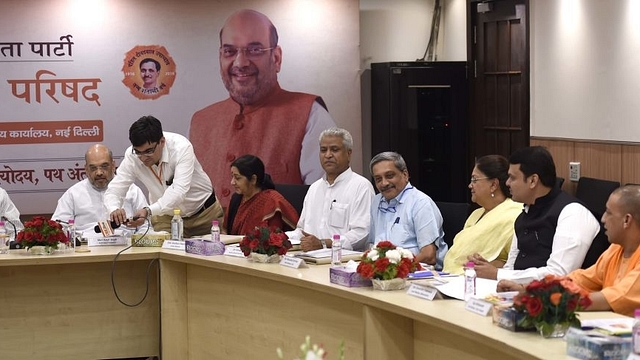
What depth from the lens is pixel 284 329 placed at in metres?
4.63

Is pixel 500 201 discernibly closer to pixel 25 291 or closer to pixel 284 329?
pixel 284 329

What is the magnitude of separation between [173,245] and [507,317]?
2559 mm

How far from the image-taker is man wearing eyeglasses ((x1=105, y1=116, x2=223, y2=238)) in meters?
5.56

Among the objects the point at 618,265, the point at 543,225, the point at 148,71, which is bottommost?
the point at 618,265

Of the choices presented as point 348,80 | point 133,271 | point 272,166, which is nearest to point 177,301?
point 133,271

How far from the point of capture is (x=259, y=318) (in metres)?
4.83

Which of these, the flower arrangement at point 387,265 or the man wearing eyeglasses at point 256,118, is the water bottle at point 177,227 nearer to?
the flower arrangement at point 387,265

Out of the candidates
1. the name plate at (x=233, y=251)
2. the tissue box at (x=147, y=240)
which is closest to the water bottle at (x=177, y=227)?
the tissue box at (x=147, y=240)

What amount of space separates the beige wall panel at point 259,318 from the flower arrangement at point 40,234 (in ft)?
2.38

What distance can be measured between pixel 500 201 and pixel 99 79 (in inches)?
153

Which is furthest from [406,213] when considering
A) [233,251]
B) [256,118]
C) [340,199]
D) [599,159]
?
[256,118]

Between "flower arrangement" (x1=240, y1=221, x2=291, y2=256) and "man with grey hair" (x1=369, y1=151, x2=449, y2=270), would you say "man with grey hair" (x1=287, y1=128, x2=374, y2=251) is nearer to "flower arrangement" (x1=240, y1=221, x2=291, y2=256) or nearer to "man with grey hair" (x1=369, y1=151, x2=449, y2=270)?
"man with grey hair" (x1=369, y1=151, x2=449, y2=270)

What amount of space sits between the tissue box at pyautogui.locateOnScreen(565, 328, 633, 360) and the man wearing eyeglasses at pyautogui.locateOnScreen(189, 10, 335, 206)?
16.5 feet

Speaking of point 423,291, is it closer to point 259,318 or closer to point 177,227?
point 259,318
